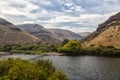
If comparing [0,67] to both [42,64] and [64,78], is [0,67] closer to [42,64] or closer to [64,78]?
[42,64]

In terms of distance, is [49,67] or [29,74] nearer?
[29,74]

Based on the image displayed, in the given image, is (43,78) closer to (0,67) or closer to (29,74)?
(29,74)

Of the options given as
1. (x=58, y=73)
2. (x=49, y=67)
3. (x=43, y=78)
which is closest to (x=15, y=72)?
(x=43, y=78)

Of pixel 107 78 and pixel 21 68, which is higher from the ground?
pixel 21 68

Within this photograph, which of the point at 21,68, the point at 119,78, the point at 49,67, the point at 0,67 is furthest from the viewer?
the point at 119,78

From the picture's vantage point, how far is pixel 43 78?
193ft

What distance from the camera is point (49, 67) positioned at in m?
72.8

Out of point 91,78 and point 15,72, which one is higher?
point 15,72

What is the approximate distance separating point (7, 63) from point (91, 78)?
39417mm

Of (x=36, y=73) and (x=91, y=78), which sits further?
(x=91, y=78)

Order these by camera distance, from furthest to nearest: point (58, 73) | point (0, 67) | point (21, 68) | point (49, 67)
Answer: point (49, 67), point (0, 67), point (21, 68), point (58, 73)

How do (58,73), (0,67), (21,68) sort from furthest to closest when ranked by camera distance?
1. (0,67)
2. (21,68)
3. (58,73)

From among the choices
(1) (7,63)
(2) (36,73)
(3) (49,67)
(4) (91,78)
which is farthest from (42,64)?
(4) (91,78)

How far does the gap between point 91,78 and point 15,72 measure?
44249 mm
